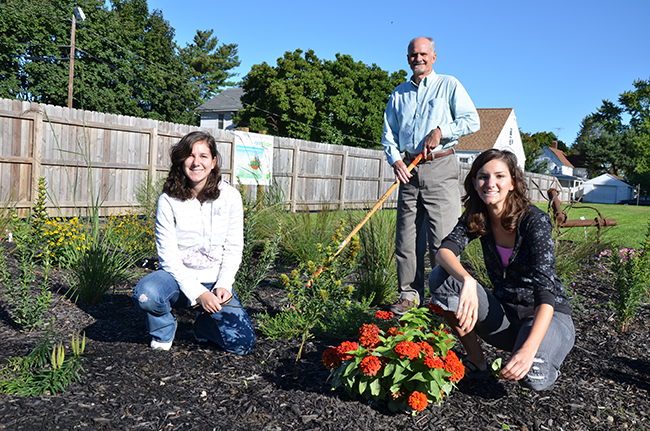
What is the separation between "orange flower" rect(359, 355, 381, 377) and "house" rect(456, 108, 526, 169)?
1303 inches

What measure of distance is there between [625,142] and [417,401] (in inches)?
2539

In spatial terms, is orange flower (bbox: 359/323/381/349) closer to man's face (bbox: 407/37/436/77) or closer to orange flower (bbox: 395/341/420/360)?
orange flower (bbox: 395/341/420/360)

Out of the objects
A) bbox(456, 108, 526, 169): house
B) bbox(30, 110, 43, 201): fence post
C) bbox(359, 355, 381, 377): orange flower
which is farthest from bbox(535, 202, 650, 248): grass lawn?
bbox(456, 108, 526, 169): house

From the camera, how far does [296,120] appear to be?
2928 cm

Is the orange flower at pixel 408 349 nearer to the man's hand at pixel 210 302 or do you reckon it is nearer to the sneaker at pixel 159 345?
the man's hand at pixel 210 302

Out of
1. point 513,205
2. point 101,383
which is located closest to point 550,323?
point 513,205

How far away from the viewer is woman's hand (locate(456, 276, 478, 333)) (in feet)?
6.94

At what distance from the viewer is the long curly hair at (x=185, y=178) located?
2.79 metres

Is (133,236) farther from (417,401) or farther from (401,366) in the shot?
(417,401)

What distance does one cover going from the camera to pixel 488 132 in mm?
35594

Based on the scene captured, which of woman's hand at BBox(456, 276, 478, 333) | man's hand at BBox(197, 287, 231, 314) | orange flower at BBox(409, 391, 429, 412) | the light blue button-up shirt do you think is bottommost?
orange flower at BBox(409, 391, 429, 412)

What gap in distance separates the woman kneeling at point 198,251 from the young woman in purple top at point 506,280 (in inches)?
44.7

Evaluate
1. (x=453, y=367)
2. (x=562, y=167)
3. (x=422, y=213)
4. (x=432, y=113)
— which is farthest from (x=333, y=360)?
(x=562, y=167)

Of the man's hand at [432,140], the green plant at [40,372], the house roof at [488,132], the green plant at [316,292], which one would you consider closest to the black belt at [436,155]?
the man's hand at [432,140]
